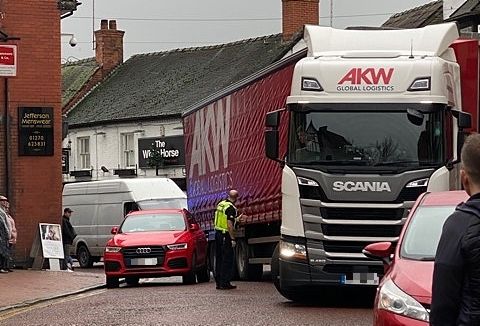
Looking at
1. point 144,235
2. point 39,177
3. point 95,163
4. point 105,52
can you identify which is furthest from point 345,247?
point 105,52

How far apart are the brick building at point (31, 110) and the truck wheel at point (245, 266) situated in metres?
6.03

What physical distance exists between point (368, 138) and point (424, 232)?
5363 mm

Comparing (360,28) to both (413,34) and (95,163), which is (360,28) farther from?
(95,163)

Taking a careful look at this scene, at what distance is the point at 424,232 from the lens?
9.28 metres

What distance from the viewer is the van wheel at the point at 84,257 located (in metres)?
33.8

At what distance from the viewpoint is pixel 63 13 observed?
2673cm

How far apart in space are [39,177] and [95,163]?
3102 centimetres

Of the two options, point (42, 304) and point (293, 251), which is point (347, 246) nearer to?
point (293, 251)

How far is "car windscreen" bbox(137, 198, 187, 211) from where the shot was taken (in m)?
32.2

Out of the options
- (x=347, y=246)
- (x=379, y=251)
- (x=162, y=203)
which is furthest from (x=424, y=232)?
(x=162, y=203)

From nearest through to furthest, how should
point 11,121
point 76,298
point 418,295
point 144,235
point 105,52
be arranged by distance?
point 418,295 < point 76,298 < point 144,235 < point 11,121 < point 105,52

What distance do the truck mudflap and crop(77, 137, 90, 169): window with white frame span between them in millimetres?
43429

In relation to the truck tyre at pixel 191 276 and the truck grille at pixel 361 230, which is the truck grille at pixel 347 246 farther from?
the truck tyre at pixel 191 276

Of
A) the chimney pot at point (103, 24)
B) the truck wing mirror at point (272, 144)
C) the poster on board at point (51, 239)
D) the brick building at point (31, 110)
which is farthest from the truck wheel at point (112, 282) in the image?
the chimney pot at point (103, 24)
